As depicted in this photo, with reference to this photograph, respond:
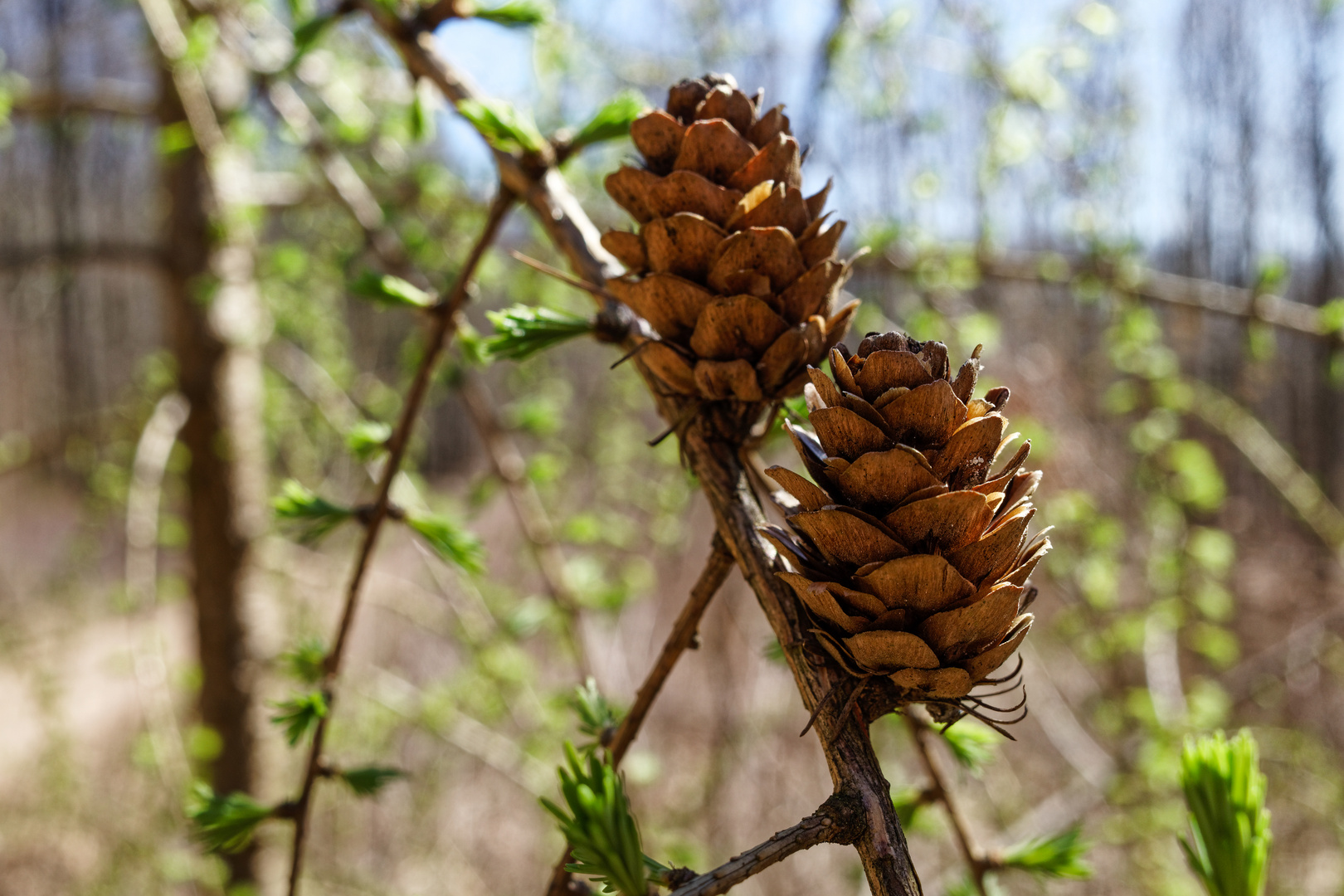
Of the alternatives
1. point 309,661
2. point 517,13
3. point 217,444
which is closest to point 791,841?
point 309,661

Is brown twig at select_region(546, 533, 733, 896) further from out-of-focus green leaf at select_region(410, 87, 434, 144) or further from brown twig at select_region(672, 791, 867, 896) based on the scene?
out-of-focus green leaf at select_region(410, 87, 434, 144)

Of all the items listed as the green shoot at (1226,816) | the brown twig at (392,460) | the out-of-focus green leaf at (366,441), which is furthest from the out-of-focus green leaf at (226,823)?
the green shoot at (1226,816)

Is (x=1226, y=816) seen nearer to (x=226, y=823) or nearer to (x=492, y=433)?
(x=226, y=823)

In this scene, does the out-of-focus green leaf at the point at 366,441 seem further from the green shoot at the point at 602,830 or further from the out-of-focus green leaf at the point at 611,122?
the green shoot at the point at 602,830

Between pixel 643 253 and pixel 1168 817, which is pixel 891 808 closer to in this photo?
pixel 643 253

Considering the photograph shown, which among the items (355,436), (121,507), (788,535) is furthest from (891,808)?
(121,507)

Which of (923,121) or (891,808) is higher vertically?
(923,121)
